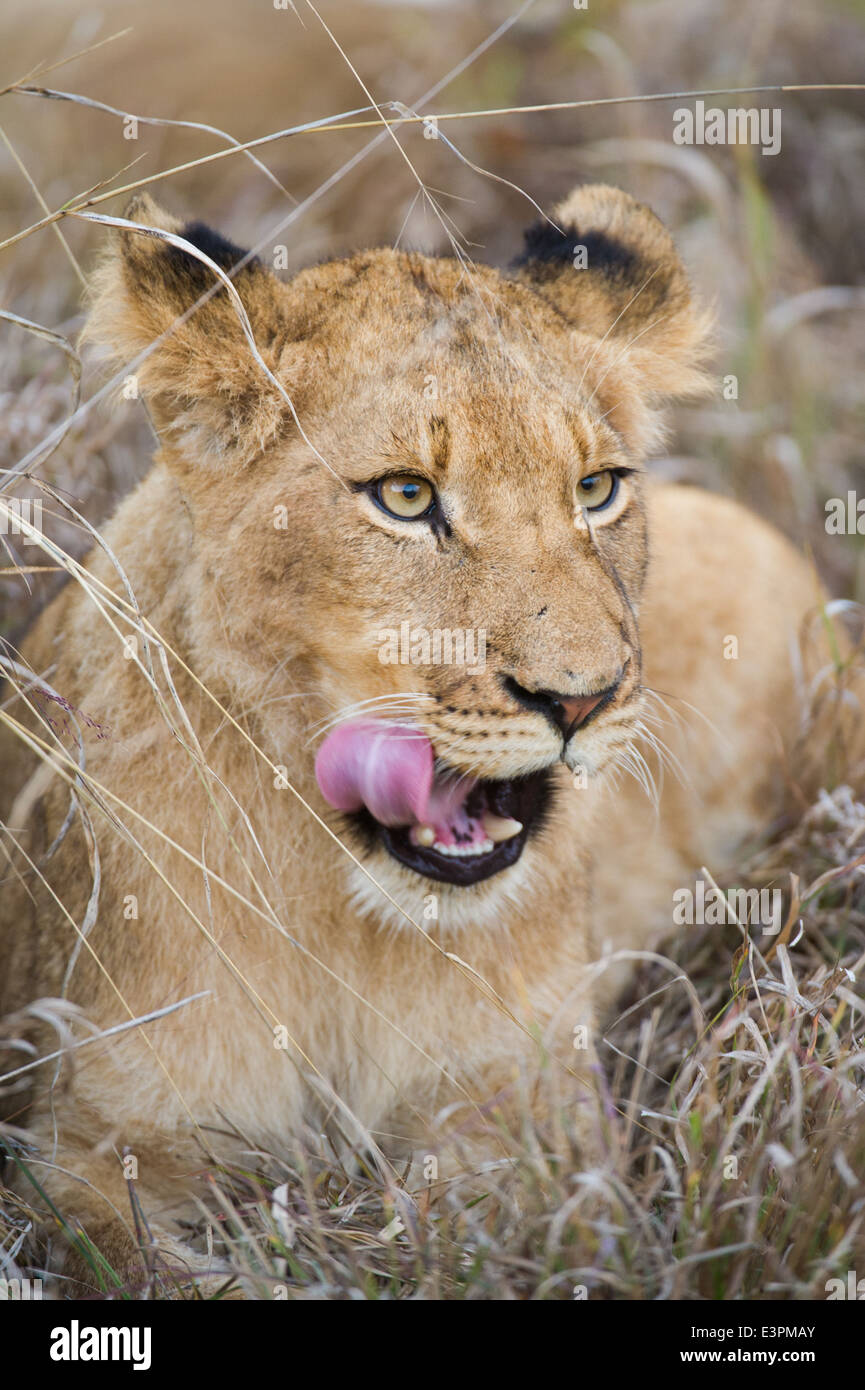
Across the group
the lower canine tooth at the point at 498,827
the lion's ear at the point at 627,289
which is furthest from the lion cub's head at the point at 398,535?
the lion's ear at the point at 627,289

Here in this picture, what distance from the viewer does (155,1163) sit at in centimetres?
278

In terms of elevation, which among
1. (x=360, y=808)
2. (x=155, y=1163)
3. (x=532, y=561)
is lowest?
(x=155, y=1163)

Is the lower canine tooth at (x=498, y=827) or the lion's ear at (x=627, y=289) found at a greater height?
the lion's ear at (x=627, y=289)

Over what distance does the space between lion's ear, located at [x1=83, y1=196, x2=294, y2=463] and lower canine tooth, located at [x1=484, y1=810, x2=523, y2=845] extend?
0.84m

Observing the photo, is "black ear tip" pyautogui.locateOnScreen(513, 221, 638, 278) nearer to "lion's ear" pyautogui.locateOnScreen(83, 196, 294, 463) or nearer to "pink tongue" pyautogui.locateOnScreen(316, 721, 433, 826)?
"lion's ear" pyautogui.locateOnScreen(83, 196, 294, 463)

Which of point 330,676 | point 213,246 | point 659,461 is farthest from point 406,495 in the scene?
point 659,461

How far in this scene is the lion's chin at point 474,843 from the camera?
258cm

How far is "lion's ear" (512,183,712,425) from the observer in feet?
10.1

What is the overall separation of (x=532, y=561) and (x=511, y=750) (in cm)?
36

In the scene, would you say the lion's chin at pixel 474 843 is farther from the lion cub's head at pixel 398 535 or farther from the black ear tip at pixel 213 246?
the black ear tip at pixel 213 246

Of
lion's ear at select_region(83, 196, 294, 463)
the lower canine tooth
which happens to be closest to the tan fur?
lion's ear at select_region(83, 196, 294, 463)

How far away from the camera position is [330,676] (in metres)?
2.58
